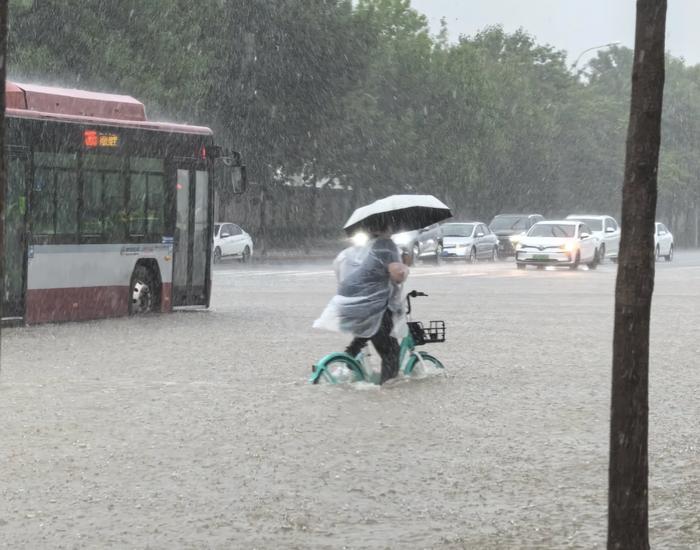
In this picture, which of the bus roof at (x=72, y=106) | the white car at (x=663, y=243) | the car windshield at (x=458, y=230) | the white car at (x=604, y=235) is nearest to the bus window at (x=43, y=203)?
the bus roof at (x=72, y=106)

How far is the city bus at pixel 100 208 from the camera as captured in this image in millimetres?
20234

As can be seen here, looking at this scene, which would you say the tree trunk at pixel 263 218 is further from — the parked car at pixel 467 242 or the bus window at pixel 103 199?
the bus window at pixel 103 199

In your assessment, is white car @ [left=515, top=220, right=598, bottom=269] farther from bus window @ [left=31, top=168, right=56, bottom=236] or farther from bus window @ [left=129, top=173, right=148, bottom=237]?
bus window @ [left=31, top=168, right=56, bottom=236]

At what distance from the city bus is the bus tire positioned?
2cm

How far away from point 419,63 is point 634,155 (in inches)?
2549

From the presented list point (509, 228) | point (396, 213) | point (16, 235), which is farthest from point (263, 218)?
point (396, 213)

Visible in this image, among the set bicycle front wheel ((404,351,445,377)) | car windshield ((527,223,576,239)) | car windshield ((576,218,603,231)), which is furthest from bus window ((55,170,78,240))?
car windshield ((576,218,603,231))

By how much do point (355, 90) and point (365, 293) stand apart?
4696 centimetres

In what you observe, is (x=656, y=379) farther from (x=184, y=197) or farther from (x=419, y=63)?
(x=419, y=63)

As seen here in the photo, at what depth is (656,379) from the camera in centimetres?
1506

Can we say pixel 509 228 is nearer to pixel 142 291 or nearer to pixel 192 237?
pixel 192 237

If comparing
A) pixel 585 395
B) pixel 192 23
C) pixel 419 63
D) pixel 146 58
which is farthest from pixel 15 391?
pixel 419 63

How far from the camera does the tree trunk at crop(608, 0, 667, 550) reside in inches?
237

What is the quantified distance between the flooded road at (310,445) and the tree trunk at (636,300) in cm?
120
